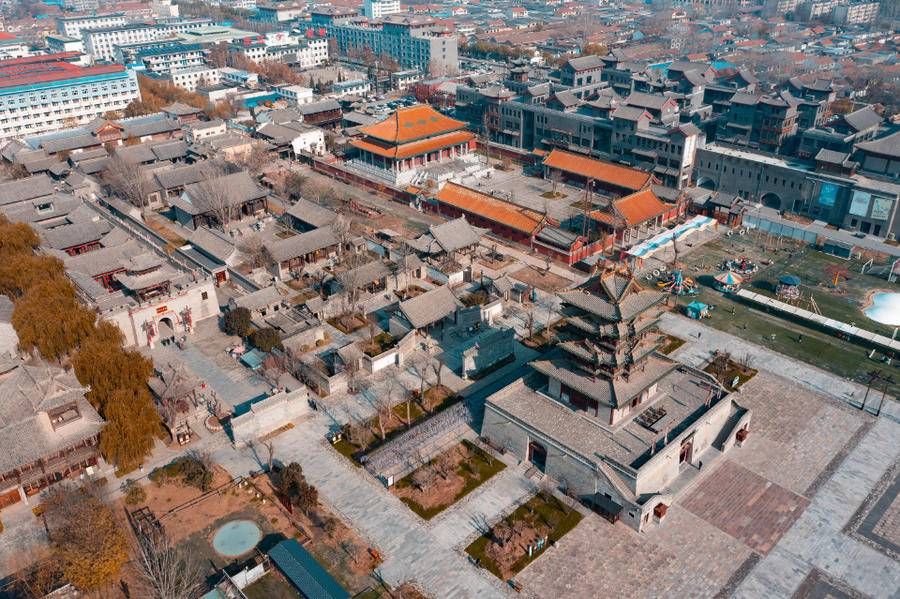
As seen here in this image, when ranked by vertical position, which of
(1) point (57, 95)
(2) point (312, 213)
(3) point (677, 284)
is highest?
(1) point (57, 95)

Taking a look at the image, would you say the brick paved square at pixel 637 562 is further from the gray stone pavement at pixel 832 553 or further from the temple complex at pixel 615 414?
the gray stone pavement at pixel 832 553

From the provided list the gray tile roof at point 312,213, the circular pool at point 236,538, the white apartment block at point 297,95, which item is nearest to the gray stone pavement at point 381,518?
the circular pool at point 236,538

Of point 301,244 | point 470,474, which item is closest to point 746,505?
point 470,474

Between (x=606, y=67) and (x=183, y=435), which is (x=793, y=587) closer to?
(x=183, y=435)

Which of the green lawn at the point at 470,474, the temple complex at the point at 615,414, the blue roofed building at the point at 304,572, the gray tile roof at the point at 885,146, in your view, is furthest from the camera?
the gray tile roof at the point at 885,146

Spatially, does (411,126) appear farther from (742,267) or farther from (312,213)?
(742,267)

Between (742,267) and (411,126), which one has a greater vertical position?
(411,126)
